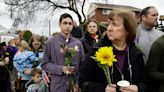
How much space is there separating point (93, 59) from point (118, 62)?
229 millimetres

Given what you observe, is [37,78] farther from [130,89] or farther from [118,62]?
[130,89]

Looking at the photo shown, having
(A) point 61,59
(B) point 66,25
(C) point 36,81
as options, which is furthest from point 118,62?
(C) point 36,81

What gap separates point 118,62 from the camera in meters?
3.34

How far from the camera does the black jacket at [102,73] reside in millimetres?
3303

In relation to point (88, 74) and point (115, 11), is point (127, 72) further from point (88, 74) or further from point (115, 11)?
point (115, 11)

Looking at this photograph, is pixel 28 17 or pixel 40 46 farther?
pixel 28 17

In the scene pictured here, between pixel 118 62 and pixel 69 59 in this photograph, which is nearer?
pixel 118 62

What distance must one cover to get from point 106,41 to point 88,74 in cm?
34

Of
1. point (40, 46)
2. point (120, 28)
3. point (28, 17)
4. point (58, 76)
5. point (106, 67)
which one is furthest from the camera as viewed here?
point (28, 17)

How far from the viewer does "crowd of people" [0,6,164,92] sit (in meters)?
3.31

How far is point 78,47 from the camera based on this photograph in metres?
5.40

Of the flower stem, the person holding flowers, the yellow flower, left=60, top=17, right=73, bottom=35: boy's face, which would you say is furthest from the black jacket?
left=60, top=17, right=73, bottom=35: boy's face

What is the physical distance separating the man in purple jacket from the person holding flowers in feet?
5.84

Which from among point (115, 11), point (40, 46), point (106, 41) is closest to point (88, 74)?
point (106, 41)
